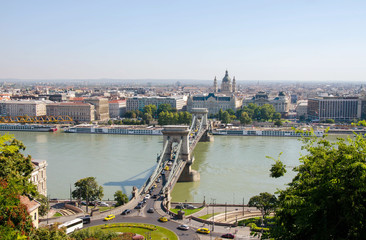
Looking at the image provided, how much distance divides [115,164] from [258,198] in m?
11.9

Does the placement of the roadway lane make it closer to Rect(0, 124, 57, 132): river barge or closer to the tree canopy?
the tree canopy

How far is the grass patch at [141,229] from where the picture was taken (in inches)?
449

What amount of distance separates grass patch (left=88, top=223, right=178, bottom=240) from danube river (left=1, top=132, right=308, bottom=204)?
180 inches

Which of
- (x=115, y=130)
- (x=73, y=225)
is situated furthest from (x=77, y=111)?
(x=73, y=225)

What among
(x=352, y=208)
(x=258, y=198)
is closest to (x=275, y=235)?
(x=352, y=208)

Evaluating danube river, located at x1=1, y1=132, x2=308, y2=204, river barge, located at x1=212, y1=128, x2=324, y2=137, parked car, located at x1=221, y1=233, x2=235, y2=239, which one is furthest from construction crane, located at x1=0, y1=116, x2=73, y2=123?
parked car, located at x1=221, y1=233, x2=235, y2=239

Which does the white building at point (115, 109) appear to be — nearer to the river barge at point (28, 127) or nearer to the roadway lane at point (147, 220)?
the river barge at point (28, 127)

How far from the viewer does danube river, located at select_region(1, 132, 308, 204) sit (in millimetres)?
18641

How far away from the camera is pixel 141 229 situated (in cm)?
1188

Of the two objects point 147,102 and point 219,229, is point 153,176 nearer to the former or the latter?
point 219,229

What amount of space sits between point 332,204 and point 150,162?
64.2 feet

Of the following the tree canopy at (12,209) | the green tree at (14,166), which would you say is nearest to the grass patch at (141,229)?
the green tree at (14,166)

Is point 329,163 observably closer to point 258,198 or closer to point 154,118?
point 258,198

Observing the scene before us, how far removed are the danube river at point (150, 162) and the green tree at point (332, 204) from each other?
24.1 feet
